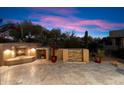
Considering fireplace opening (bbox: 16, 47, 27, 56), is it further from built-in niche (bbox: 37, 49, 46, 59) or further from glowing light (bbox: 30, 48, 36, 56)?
built-in niche (bbox: 37, 49, 46, 59)

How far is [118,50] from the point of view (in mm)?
4930

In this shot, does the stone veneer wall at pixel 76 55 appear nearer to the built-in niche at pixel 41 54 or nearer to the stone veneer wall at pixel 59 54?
the stone veneer wall at pixel 59 54

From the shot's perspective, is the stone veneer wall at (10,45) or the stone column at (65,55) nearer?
the stone veneer wall at (10,45)

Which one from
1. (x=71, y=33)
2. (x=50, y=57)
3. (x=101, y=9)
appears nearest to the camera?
(x=101, y=9)

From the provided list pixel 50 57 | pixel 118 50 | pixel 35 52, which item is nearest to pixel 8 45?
pixel 35 52

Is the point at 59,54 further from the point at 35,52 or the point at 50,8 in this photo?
the point at 50,8

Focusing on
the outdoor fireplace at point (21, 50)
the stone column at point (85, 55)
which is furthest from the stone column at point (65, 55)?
the outdoor fireplace at point (21, 50)

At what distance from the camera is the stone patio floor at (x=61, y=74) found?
4258 mm

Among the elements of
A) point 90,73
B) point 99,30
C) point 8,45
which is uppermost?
point 99,30

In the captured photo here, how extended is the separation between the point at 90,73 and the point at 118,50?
1.01m

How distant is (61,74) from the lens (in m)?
4.54

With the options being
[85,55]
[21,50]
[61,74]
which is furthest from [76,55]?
[21,50]

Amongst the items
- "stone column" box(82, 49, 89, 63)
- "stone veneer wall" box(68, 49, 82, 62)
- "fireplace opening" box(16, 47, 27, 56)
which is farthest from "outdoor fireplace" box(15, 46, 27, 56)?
"stone column" box(82, 49, 89, 63)

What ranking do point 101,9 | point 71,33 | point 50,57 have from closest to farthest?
1. point 101,9
2. point 71,33
3. point 50,57
